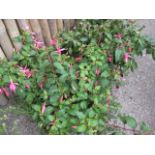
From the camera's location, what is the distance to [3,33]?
2.04m

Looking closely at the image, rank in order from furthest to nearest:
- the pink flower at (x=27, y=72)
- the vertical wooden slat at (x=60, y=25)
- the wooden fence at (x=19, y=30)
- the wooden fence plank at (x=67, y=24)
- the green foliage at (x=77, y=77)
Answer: the wooden fence plank at (x=67, y=24) < the vertical wooden slat at (x=60, y=25) < the wooden fence at (x=19, y=30) < the pink flower at (x=27, y=72) < the green foliage at (x=77, y=77)

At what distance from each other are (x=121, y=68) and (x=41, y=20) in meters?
0.67

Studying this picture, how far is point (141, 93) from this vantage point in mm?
2465

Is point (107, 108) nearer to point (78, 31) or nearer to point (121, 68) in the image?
point (121, 68)

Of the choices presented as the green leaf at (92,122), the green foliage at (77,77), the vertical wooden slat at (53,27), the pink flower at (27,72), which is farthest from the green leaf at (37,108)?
the vertical wooden slat at (53,27)

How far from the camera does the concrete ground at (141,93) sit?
7.70 ft

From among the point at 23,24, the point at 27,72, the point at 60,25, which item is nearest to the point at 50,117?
the point at 27,72

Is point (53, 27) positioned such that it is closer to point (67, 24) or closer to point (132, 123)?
point (67, 24)

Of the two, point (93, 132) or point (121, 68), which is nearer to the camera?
point (93, 132)

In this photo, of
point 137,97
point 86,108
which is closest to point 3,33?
point 86,108

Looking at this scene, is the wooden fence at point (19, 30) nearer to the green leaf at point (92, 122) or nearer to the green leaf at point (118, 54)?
the green leaf at point (118, 54)

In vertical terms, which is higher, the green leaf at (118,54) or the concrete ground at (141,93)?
the green leaf at (118,54)

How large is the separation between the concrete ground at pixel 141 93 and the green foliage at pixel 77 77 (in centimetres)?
27
